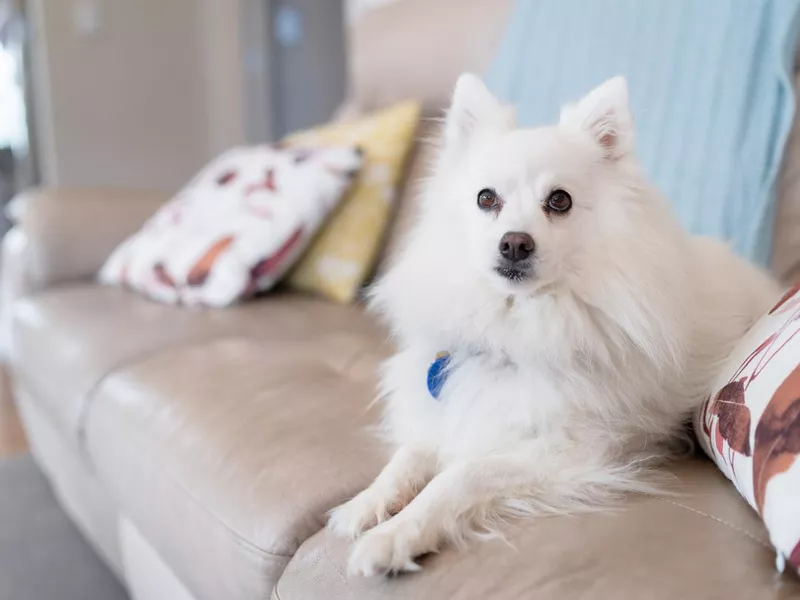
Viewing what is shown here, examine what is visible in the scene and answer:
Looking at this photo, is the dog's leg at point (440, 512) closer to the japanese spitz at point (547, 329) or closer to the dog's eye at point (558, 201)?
the japanese spitz at point (547, 329)

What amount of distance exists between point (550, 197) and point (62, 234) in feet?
5.24

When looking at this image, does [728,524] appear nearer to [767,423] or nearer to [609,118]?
[767,423]

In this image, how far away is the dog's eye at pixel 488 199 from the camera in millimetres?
996

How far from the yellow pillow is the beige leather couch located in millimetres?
73

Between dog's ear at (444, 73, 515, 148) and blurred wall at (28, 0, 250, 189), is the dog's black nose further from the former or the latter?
blurred wall at (28, 0, 250, 189)

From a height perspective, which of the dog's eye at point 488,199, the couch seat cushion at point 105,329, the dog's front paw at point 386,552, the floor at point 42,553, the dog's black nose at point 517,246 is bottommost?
the floor at point 42,553

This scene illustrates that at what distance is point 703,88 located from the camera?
1.41 metres

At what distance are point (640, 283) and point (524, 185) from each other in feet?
0.67

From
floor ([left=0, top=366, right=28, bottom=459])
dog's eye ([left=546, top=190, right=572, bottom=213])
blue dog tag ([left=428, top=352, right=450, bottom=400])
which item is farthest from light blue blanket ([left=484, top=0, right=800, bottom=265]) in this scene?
floor ([left=0, top=366, right=28, bottom=459])

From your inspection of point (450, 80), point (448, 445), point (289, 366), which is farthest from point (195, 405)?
point (450, 80)

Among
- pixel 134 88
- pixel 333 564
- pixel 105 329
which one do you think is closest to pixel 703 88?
pixel 333 564

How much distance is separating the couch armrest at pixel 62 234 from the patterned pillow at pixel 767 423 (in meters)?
1.79

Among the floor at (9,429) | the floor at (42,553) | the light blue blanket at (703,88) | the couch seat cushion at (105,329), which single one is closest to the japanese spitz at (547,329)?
the light blue blanket at (703,88)

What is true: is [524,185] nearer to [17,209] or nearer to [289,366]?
[289,366]
